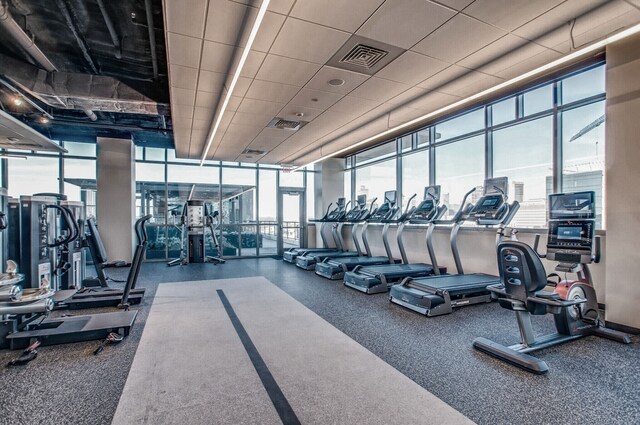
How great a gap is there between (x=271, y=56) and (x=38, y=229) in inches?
150

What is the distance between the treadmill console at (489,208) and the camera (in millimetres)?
4605

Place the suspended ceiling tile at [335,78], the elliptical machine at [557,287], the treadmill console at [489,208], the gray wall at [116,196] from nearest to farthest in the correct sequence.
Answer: the elliptical machine at [557,287] → the suspended ceiling tile at [335,78] → the treadmill console at [489,208] → the gray wall at [116,196]

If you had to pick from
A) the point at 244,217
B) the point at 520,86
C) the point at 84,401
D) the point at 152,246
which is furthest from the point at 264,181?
the point at 84,401

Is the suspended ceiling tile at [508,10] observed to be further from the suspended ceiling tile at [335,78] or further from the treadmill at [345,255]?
the treadmill at [345,255]

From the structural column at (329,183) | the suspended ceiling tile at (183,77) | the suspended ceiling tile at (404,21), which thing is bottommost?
the structural column at (329,183)

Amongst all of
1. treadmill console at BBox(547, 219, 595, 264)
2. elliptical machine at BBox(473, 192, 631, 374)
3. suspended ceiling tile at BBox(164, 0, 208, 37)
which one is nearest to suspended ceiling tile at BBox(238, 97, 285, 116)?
suspended ceiling tile at BBox(164, 0, 208, 37)

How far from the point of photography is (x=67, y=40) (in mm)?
4531

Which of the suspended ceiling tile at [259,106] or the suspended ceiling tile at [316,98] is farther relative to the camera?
the suspended ceiling tile at [259,106]

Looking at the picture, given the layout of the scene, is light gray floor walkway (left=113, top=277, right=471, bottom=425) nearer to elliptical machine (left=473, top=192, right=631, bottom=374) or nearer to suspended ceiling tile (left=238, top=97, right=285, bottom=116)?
elliptical machine (left=473, top=192, right=631, bottom=374)

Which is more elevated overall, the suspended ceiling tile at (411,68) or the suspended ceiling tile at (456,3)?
the suspended ceiling tile at (456,3)

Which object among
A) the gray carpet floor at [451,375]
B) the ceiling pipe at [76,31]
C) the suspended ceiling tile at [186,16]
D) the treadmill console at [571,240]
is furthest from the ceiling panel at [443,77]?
the ceiling pipe at [76,31]

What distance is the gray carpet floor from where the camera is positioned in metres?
2.19

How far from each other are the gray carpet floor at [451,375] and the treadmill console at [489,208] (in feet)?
4.49

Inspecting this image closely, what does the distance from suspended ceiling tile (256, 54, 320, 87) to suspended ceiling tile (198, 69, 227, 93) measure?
54 centimetres
